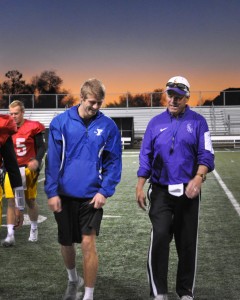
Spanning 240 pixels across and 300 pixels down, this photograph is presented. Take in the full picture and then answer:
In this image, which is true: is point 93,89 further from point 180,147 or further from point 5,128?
point 180,147

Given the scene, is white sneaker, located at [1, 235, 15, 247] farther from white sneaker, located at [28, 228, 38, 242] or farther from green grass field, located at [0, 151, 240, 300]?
white sneaker, located at [28, 228, 38, 242]

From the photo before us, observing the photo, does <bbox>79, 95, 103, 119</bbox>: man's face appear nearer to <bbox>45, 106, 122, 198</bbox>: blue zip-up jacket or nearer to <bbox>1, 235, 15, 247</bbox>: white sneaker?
<bbox>45, 106, 122, 198</bbox>: blue zip-up jacket

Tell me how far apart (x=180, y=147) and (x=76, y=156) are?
80cm

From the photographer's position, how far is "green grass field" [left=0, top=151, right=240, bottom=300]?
5.09 meters

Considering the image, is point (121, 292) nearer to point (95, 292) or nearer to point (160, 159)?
point (95, 292)

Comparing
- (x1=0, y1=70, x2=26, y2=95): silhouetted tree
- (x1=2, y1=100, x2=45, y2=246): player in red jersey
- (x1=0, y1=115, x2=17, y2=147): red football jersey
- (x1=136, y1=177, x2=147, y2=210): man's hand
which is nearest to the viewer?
(x1=0, y1=115, x2=17, y2=147): red football jersey

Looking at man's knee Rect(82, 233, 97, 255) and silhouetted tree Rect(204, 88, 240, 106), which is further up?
silhouetted tree Rect(204, 88, 240, 106)

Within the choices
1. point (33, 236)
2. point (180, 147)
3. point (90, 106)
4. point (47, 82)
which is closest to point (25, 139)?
point (33, 236)

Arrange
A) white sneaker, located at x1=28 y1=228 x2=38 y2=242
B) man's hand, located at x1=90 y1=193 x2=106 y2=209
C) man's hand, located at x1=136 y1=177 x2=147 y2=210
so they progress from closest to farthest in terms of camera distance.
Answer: man's hand, located at x1=90 y1=193 x2=106 y2=209
man's hand, located at x1=136 y1=177 x2=147 y2=210
white sneaker, located at x1=28 y1=228 x2=38 y2=242

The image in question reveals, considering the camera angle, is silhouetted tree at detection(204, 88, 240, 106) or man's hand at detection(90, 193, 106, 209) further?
silhouetted tree at detection(204, 88, 240, 106)

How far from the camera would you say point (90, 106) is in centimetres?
440

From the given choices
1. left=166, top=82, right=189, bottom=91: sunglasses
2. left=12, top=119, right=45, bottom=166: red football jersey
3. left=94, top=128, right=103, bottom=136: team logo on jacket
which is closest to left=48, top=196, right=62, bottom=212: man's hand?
left=94, top=128, right=103, bottom=136: team logo on jacket

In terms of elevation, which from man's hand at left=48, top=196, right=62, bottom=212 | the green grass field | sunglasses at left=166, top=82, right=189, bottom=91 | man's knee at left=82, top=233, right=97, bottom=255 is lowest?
the green grass field

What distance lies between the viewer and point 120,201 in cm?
1141
